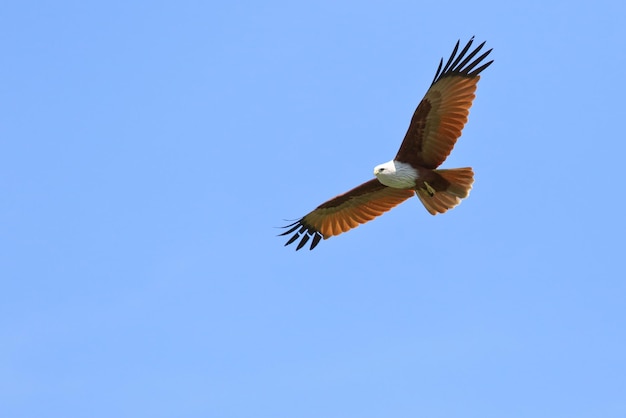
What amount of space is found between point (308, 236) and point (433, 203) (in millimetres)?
2608

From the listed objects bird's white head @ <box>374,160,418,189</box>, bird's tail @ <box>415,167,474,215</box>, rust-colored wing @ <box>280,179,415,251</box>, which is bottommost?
bird's tail @ <box>415,167,474,215</box>

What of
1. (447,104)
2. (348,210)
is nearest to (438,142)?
(447,104)

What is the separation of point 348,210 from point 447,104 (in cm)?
267

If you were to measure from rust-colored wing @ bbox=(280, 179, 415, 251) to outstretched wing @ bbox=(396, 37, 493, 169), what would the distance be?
49.7 inches

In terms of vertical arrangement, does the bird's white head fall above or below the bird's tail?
above

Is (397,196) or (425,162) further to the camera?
(397,196)

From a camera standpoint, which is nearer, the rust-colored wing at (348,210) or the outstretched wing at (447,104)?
the outstretched wing at (447,104)

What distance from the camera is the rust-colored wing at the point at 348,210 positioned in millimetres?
16328

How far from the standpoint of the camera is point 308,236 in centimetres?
1720

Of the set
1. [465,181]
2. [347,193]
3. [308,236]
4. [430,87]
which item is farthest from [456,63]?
[308,236]

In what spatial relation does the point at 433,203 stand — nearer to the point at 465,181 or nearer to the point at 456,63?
the point at 465,181

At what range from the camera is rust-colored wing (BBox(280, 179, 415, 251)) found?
16.3 m

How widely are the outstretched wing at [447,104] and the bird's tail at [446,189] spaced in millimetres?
402

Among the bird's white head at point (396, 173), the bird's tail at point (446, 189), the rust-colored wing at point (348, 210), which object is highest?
the rust-colored wing at point (348, 210)
